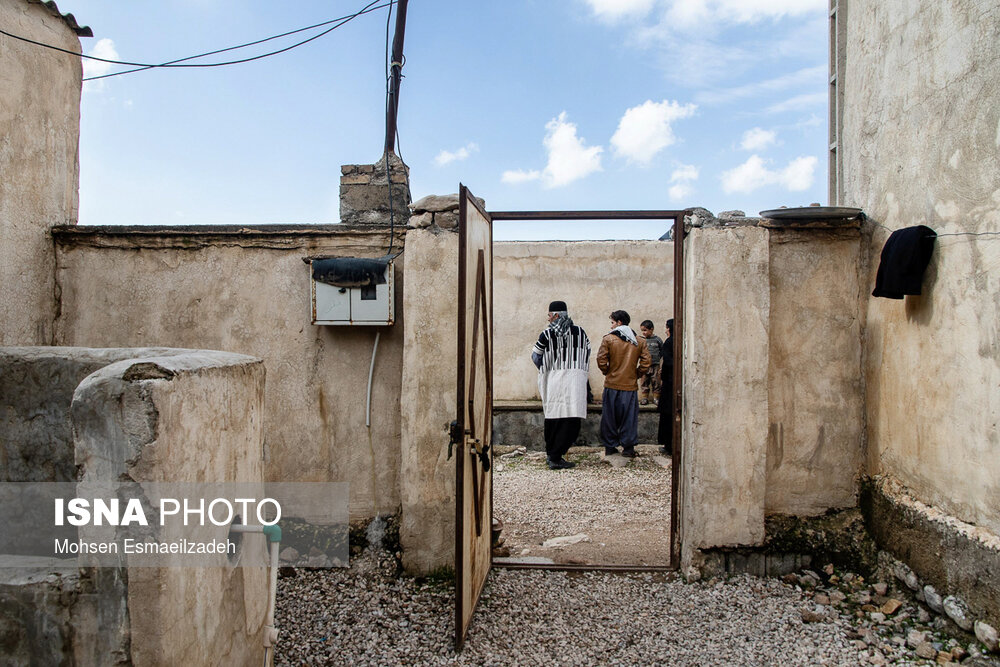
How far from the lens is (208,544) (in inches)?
102

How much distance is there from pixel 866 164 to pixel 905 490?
6.72 feet

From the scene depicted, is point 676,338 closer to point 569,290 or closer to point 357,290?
point 357,290

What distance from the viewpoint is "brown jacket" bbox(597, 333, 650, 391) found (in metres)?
7.90

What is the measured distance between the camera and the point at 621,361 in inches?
313

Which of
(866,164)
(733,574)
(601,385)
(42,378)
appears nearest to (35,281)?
(42,378)

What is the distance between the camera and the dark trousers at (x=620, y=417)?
8.09m

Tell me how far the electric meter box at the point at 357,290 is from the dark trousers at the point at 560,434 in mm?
3962

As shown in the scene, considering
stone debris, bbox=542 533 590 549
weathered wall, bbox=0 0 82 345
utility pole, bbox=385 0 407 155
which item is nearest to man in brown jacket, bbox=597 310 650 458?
stone debris, bbox=542 533 590 549

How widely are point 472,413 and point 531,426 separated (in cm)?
573

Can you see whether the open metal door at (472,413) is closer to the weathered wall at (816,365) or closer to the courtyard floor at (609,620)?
the courtyard floor at (609,620)

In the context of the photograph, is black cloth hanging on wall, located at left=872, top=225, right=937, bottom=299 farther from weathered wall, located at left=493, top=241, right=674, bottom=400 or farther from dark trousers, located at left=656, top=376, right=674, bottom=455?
weathered wall, located at left=493, top=241, right=674, bottom=400

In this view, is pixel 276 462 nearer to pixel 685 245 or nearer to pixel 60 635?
pixel 60 635

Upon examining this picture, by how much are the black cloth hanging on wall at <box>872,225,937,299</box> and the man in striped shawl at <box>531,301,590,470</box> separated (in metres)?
4.15

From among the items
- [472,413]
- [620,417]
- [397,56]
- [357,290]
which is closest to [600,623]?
[472,413]
